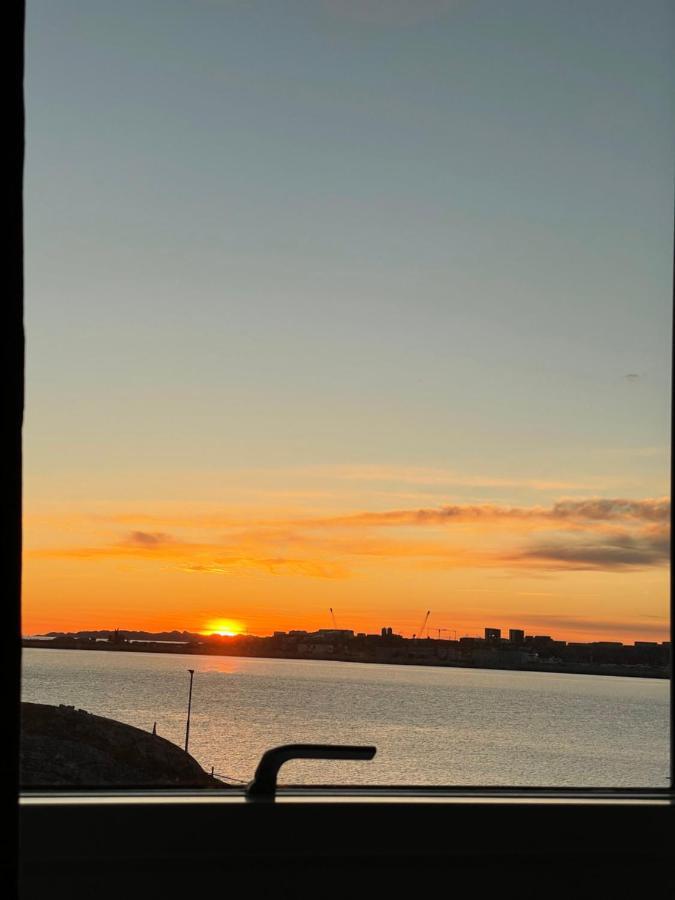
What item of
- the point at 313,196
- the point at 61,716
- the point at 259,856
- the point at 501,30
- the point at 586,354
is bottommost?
the point at 61,716

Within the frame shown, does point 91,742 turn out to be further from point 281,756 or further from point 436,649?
point 281,756

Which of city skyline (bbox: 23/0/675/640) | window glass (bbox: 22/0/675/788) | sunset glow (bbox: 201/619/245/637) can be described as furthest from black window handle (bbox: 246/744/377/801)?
sunset glow (bbox: 201/619/245/637)

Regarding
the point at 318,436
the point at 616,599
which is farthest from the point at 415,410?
the point at 616,599

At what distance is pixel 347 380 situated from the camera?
2142 cm

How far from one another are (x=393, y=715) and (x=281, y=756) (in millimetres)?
46832

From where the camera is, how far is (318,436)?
31297 mm

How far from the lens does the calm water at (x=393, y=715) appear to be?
39000 mm

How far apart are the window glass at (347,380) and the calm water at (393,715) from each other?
30 cm

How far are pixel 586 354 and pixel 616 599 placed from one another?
805cm

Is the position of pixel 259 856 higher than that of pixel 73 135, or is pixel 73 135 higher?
pixel 73 135

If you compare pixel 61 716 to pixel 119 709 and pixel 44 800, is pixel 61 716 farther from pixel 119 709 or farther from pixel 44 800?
pixel 119 709

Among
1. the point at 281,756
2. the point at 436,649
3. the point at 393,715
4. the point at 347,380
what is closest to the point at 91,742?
the point at 436,649

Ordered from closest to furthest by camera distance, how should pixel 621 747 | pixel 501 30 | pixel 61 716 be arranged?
pixel 501 30
pixel 61 716
pixel 621 747

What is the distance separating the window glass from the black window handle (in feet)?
0.42
